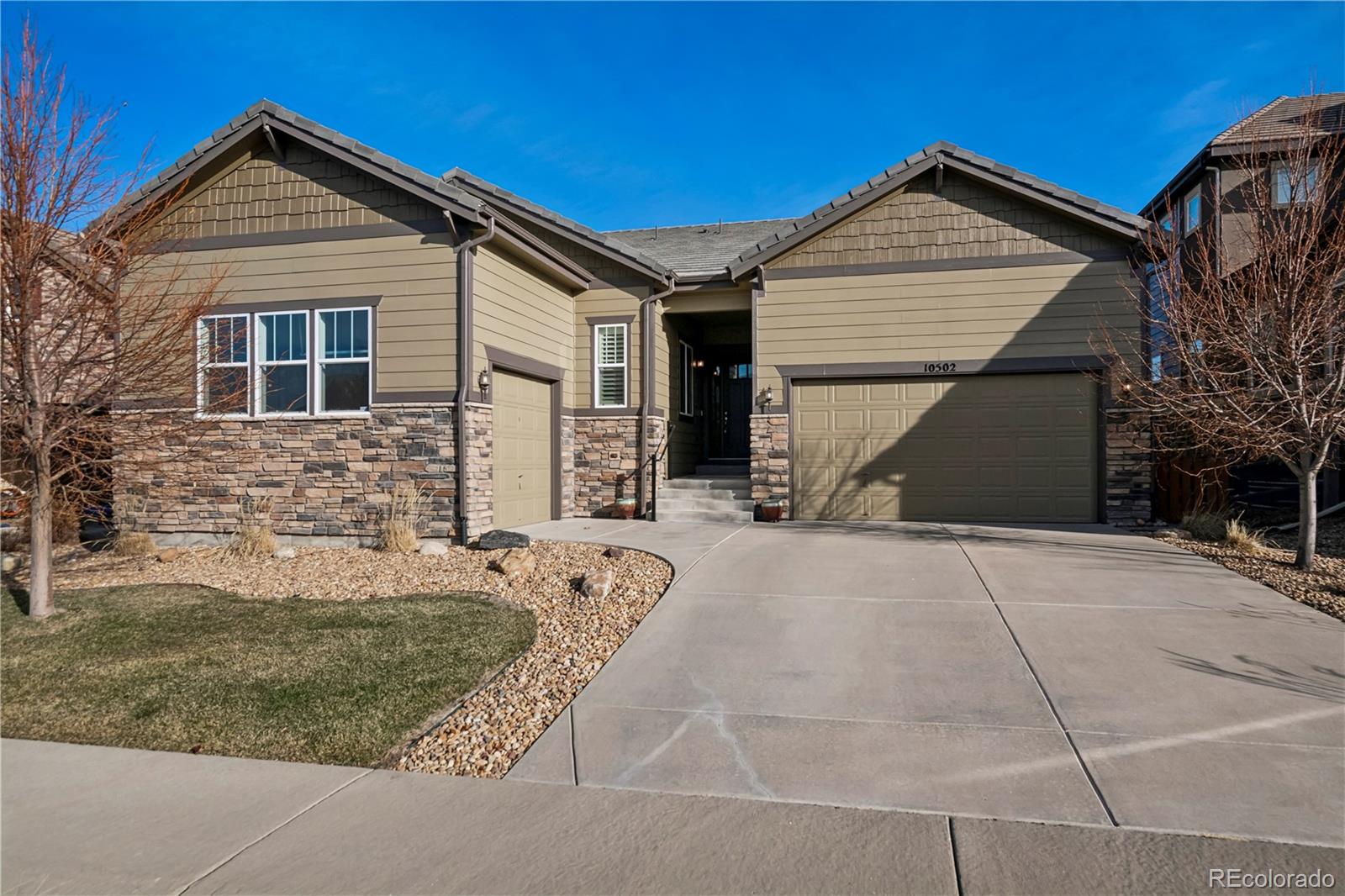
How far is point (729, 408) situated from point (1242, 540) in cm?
976

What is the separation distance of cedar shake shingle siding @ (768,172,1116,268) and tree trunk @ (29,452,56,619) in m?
9.69

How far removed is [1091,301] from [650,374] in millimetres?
6787

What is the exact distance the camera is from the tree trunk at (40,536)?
6492 millimetres

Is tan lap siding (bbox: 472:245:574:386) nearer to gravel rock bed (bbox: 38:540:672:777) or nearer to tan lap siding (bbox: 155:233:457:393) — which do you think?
tan lap siding (bbox: 155:233:457:393)

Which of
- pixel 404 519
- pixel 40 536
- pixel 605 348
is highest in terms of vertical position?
pixel 605 348

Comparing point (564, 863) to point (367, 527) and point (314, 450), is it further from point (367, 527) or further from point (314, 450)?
point (314, 450)

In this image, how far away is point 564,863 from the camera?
9.53 ft

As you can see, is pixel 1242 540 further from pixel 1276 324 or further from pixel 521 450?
pixel 521 450

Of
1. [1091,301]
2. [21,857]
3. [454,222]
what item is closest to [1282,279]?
[1091,301]

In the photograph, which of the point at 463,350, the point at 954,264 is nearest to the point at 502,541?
the point at 463,350

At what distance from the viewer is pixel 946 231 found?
11930 millimetres

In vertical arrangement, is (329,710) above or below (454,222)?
below

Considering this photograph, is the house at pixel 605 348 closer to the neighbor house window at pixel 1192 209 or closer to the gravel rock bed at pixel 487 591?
the gravel rock bed at pixel 487 591

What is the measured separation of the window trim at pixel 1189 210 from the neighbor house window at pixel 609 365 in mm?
12516
